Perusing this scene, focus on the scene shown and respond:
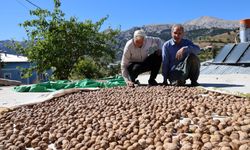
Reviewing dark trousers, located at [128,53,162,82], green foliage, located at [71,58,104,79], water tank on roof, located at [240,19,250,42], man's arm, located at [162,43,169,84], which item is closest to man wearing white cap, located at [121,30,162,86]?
dark trousers, located at [128,53,162,82]

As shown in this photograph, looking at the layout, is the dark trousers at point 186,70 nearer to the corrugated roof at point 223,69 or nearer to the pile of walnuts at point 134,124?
the pile of walnuts at point 134,124

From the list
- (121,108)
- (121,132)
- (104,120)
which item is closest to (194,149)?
(121,132)

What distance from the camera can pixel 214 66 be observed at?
7.64m

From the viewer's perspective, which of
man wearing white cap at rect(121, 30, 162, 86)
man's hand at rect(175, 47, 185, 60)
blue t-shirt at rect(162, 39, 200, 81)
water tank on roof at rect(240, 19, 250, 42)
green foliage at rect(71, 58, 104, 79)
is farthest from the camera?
green foliage at rect(71, 58, 104, 79)

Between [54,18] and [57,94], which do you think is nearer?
[57,94]

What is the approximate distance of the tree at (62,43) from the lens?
35.2 ft

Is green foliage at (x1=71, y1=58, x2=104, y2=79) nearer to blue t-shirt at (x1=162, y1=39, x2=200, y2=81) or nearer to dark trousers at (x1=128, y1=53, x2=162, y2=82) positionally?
dark trousers at (x1=128, y1=53, x2=162, y2=82)

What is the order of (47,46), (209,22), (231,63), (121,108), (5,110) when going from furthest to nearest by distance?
1. (209,22)
2. (47,46)
3. (231,63)
4. (5,110)
5. (121,108)

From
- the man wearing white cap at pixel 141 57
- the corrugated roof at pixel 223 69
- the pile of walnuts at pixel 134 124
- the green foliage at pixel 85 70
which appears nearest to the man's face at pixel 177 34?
the man wearing white cap at pixel 141 57

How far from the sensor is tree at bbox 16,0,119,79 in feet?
35.2

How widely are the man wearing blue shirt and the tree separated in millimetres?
6505

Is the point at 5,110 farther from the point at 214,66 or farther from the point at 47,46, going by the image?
the point at 47,46

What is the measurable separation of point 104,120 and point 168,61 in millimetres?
2263

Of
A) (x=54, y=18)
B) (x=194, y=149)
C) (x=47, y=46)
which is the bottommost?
(x=194, y=149)
